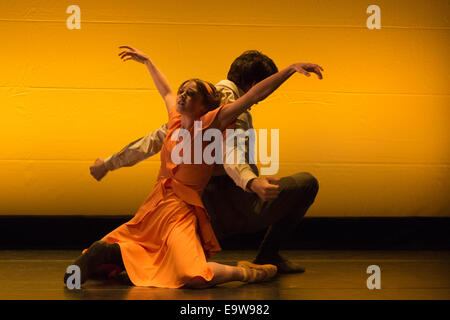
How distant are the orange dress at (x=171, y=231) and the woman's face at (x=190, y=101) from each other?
0.21 ft

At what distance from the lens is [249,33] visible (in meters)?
4.36

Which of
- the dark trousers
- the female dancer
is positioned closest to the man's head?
the female dancer

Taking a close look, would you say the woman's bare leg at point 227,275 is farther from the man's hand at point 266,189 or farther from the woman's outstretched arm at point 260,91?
the woman's outstretched arm at point 260,91

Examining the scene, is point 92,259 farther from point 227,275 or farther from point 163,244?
point 227,275

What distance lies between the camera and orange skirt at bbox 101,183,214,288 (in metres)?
2.75

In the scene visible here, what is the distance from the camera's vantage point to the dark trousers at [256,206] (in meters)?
2.99

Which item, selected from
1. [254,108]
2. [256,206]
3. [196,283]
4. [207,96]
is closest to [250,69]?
[207,96]

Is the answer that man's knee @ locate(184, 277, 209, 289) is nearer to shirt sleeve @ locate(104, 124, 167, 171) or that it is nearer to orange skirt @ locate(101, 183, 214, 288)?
orange skirt @ locate(101, 183, 214, 288)

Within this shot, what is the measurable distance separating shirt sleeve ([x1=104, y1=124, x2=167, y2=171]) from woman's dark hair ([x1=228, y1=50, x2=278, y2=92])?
42cm

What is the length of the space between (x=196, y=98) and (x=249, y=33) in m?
1.60

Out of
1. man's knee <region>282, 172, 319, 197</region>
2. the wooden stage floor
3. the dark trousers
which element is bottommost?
the wooden stage floor

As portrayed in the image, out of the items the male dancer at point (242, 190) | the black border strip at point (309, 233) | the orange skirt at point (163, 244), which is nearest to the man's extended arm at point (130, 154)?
the male dancer at point (242, 190)
